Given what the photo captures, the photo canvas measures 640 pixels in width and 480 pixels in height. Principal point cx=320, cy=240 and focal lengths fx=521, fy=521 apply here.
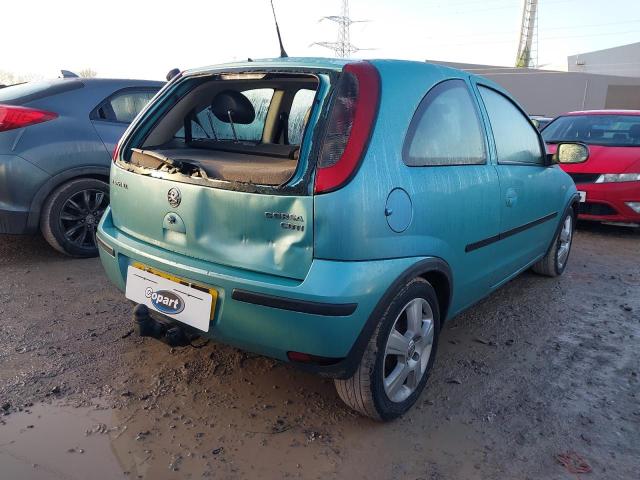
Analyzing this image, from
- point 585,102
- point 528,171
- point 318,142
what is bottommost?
point 585,102

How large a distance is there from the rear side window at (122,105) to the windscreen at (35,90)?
258 mm

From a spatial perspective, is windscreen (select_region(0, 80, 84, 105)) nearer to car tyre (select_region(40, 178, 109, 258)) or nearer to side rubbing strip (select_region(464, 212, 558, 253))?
car tyre (select_region(40, 178, 109, 258))

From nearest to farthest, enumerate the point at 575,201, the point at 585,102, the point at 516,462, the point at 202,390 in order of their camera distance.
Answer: the point at 516,462 < the point at 202,390 < the point at 575,201 < the point at 585,102

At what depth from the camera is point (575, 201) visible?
4.59 meters

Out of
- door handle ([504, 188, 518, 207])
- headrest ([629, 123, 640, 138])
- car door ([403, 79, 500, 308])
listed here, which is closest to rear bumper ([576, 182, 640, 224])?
headrest ([629, 123, 640, 138])

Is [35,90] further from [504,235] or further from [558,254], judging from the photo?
[558,254]

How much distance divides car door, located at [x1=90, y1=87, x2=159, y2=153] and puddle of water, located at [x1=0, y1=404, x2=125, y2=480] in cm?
270

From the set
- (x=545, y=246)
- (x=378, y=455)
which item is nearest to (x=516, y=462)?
(x=378, y=455)

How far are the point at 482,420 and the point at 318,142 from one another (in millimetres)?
1492

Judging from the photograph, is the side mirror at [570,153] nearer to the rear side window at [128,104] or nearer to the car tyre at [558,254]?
the car tyre at [558,254]

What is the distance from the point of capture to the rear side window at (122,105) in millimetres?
4538

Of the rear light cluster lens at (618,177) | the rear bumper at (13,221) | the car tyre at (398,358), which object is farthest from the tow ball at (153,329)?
the rear light cluster lens at (618,177)

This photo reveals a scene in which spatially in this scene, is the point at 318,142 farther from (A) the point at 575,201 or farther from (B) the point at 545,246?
(A) the point at 575,201

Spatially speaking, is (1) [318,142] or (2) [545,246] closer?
(1) [318,142]
